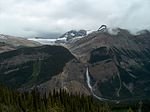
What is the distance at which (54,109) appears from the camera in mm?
198875

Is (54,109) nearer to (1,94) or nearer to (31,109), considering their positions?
(31,109)

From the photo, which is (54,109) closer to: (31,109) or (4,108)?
(31,109)

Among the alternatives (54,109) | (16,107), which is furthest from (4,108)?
(54,109)

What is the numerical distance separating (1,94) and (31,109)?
14.7 metres

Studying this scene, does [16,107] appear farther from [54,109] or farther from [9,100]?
[54,109]

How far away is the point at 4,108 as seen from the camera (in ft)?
614

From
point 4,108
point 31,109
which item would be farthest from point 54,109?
point 4,108

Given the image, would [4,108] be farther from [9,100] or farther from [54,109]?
[54,109]

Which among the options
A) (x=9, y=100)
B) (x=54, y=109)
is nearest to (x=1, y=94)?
(x=9, y=100)

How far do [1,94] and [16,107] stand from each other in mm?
9437

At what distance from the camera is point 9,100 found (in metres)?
197

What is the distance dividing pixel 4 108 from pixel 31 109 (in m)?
15.1

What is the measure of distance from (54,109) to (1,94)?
2418 cm

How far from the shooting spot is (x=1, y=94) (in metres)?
199
